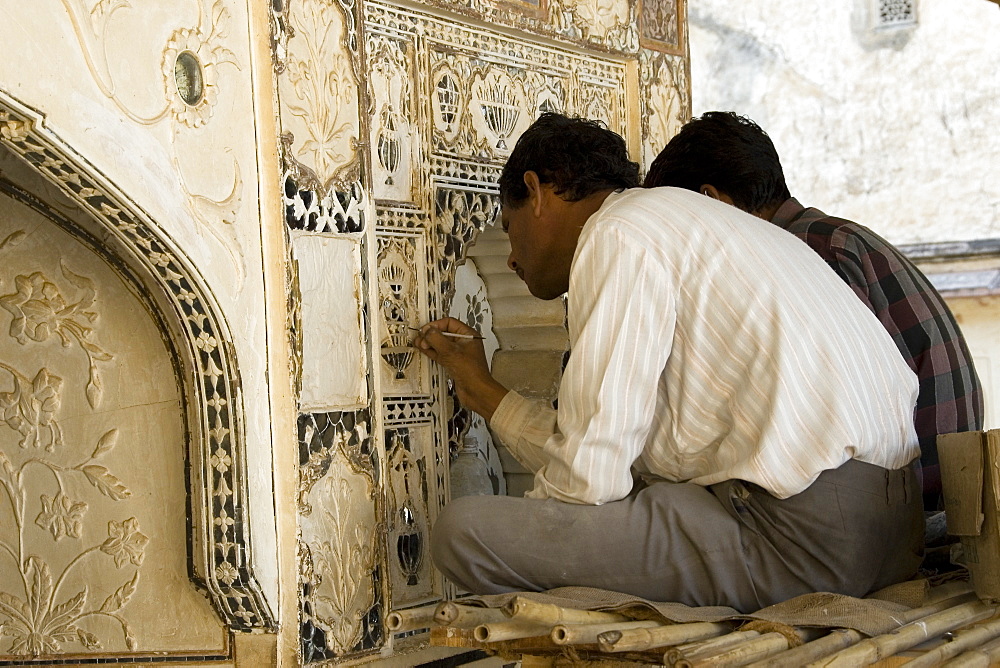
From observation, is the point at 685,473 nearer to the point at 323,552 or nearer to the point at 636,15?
the point at 323,552

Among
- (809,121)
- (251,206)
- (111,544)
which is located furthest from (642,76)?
(809,121)

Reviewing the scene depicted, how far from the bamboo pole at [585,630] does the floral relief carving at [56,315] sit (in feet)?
4.78

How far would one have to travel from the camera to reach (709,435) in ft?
8.70

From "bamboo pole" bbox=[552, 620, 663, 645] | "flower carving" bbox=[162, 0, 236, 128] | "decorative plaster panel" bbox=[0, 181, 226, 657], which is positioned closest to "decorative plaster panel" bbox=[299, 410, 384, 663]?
"decorative plaster panel" bbox=[0, 181, 226, 657]

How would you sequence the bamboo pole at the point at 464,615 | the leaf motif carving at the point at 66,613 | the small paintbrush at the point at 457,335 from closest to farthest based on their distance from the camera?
the bamboo pole at the point at 464,615, the leaf motif carving at the point at 66,613, the small paintbrush at the point at 457,335

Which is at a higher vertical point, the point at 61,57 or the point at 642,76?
the point at 642,76

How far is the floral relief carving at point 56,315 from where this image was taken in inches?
120

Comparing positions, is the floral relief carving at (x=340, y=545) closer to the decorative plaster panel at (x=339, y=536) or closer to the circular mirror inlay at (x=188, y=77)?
the decorative plaster panel at (x=339, y=536)

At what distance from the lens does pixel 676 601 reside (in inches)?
105

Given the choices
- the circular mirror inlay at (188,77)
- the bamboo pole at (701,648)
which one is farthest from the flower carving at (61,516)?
the bamboo pole at (701,648)

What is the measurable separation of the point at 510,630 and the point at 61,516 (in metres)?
1.42

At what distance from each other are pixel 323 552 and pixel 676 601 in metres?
0.90

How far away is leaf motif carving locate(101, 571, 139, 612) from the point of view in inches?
119

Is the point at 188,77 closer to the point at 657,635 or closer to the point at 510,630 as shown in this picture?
the point at 510,630
